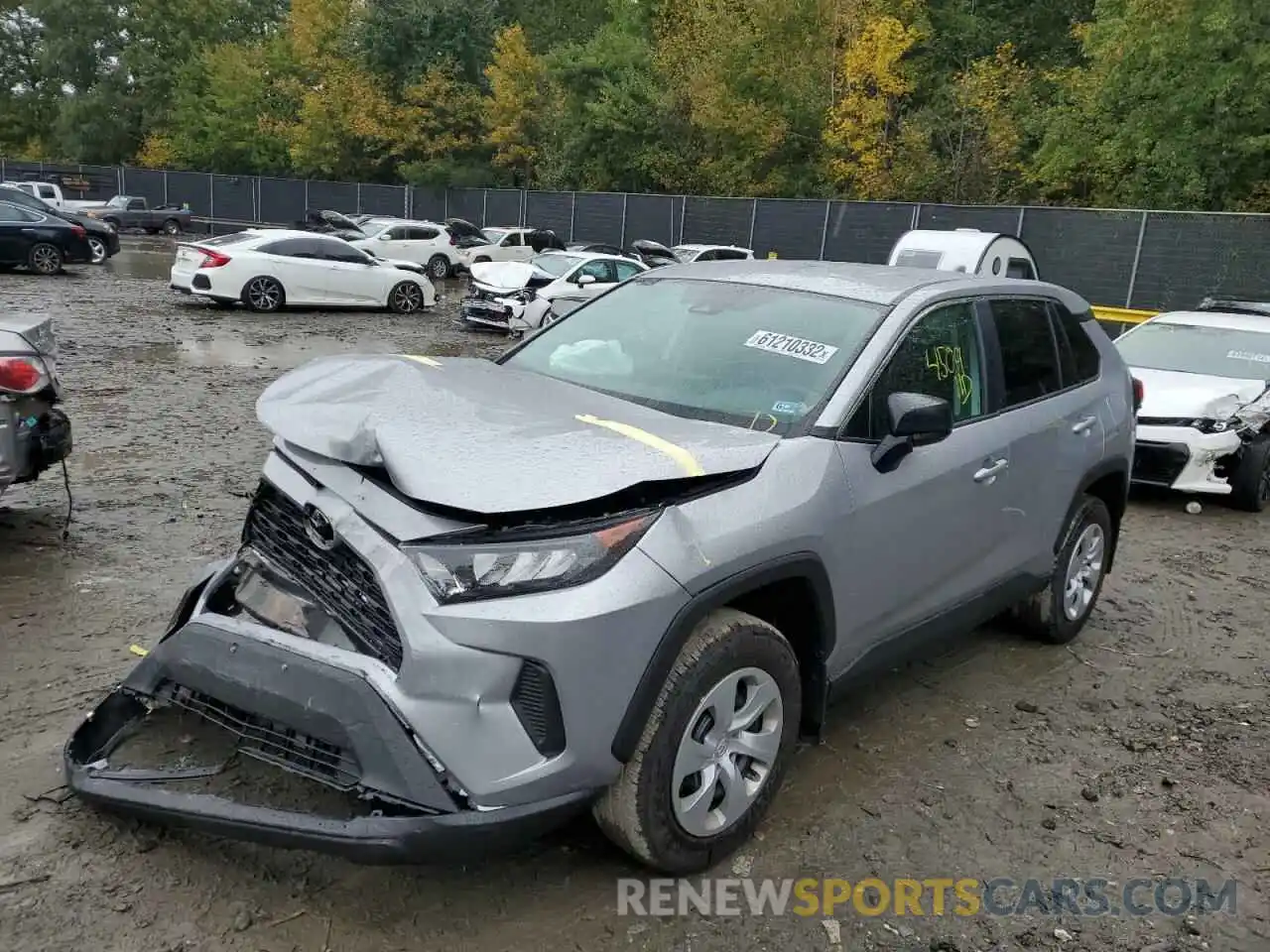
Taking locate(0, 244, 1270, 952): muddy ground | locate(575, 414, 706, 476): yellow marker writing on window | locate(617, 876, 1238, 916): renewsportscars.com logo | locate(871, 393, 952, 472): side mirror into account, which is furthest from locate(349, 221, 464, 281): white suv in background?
locate(617, 876, 1238, 916): renewsportscars.com logo

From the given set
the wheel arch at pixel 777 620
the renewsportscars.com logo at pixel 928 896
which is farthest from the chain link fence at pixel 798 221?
the wheel arch at pixel 777 620

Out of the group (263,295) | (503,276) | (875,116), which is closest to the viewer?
(263,295)

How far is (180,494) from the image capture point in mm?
6562

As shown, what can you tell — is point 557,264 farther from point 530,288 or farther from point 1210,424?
point 1210,424

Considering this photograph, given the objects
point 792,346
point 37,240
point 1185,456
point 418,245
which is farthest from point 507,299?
point 792,346

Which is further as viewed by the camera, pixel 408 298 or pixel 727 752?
pixel 408 298

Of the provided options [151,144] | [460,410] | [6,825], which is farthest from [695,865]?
[151,144]

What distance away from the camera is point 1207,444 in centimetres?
760

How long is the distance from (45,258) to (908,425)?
22381 millimetres

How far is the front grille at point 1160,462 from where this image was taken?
25.1 feet

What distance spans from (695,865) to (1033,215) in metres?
21.5

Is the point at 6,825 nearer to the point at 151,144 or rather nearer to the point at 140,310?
the point at 140,310

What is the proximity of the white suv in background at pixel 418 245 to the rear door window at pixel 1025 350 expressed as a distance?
24.1 m

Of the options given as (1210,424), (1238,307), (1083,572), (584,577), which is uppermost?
(1238,307)
